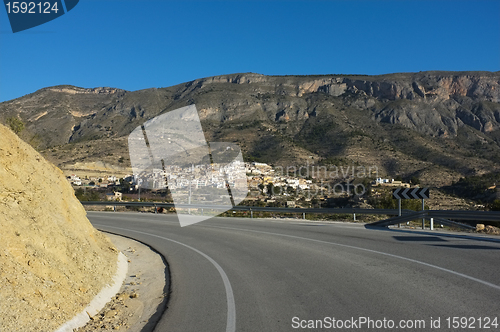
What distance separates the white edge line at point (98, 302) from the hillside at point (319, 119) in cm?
5868

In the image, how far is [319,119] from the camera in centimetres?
10988

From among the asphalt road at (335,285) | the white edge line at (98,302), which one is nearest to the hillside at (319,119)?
the asphalt road at (335,285)

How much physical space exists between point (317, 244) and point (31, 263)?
8.57m

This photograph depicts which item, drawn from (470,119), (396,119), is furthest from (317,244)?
(470,119)

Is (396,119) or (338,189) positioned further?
(396,119)

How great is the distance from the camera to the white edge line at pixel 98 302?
4.98m

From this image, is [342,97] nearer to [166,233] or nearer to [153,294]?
[166,233]

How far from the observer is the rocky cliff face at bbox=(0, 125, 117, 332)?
466cm

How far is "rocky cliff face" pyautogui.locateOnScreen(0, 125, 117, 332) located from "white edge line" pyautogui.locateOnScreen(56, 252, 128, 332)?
0.27 ft

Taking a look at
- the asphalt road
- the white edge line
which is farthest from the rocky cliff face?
the asphalt road

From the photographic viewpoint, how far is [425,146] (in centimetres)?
8575

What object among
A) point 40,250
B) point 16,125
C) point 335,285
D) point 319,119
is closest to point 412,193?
point 335,285

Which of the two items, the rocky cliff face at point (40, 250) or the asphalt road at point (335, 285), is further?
the asphalt road at point (335, 285)

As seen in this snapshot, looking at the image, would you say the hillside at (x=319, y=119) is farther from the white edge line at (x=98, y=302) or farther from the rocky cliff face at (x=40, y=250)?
the white edge line at (x=98, y=302)
